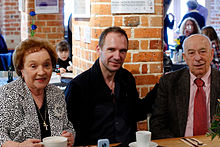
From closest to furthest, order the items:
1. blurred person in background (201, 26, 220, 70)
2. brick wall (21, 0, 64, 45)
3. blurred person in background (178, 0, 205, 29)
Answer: blurred person in background (201, 26, 220, 70), brick wall (21, 0, 64, 45), blurred person in background (178, 0, 205, 29)

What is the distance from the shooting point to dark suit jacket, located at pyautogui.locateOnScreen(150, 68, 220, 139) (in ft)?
8.68

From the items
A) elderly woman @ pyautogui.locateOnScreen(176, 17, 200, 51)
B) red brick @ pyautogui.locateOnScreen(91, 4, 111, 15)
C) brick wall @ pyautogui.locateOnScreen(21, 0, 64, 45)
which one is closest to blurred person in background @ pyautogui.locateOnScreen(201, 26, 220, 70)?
elderly woman @ pyautogui.locateOnScreen(176, 17, 200, 51)

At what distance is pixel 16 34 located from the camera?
830 cm

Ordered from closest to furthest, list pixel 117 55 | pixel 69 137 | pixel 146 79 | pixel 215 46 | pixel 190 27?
pixel 69 137 < pixel 117 55 < pixel 146 79 < pixel 215 46 < pixel 190 27

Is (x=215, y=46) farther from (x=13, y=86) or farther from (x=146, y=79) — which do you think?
(x=13, y=86)

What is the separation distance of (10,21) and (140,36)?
5841mm

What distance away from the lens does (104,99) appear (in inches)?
104

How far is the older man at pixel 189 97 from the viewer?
104 inches

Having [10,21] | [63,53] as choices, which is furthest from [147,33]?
[10,21]

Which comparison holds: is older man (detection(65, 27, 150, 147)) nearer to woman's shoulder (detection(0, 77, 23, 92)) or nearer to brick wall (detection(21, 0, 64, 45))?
woman's shoulder (detection(0, 77, 23, 92))

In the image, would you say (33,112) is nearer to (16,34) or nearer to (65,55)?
(65,55)

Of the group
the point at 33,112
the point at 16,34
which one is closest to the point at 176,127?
the point at 33,112

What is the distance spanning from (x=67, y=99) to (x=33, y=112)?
38cm

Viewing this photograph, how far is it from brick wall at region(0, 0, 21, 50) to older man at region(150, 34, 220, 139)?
615 cm
